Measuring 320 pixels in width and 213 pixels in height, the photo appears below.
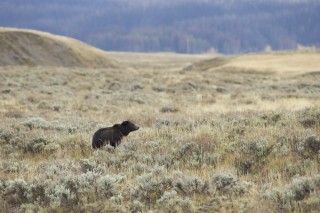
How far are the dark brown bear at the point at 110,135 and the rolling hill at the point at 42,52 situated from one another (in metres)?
47.7

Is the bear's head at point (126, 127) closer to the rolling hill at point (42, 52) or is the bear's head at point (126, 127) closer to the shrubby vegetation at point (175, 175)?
the shrubby vegetation at point (175, 175)

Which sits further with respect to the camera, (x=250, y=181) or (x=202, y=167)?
(x=202, y=167)

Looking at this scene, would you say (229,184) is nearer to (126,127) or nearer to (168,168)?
(168,168)

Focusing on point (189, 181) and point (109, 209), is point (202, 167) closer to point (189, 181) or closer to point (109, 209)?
point (189, 181)

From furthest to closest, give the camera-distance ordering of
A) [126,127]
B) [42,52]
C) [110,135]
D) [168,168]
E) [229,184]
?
[42,52], [126,127], [110,135], [168,168], [229,184]

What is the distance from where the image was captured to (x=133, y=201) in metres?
6.95

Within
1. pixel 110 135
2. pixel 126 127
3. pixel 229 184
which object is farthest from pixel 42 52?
pixel 229 184

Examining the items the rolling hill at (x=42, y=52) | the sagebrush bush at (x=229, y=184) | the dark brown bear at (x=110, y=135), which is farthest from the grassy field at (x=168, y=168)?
the rolling hill at (x=42, y=52)

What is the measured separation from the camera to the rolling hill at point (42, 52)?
2325 inches

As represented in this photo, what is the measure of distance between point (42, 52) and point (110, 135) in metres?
54.4

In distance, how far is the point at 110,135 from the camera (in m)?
11.1

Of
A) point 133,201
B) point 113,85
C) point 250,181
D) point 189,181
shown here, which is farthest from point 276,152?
point 113,85

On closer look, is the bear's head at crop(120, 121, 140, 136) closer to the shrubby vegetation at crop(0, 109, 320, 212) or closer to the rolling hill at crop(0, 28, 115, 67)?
the shrubby vegetation at crop(0, 109, 320, 212)

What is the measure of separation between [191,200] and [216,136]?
163 inches
